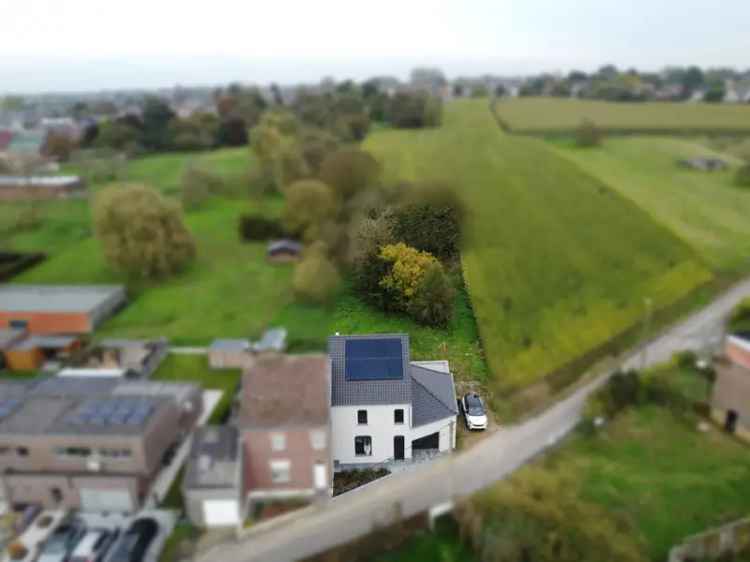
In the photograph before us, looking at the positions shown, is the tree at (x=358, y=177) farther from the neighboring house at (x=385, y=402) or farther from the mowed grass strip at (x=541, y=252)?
the neighboring house at (x=385, y=402)

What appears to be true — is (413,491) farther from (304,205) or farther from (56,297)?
(304,205)

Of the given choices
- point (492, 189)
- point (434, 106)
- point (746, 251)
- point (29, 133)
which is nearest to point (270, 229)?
point (434, 106)

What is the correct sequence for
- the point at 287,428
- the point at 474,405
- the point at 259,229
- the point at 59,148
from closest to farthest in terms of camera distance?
the point at 474,405, the point at 287,428, the point at 259,229, the point at 59,148

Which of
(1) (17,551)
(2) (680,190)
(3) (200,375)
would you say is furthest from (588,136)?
(1) (17,551)

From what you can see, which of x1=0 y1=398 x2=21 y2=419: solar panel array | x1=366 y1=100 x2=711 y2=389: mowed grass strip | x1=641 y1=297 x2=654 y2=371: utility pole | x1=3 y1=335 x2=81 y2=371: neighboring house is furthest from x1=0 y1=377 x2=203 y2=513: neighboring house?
x1=641 y1=297 x2=654 y2=371: utility pole

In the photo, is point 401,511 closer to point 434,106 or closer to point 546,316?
point 546,316

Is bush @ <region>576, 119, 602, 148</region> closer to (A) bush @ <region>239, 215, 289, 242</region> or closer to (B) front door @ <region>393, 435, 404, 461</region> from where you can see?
(B) front door @ <region>393, 435, 404, 461</region>

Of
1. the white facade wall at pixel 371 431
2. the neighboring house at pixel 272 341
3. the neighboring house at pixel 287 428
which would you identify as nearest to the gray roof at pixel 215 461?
the neighboring house at pixel 287 428
